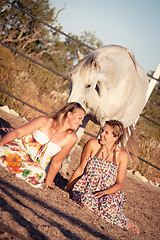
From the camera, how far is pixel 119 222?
2.22 m

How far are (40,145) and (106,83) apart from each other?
1070mm

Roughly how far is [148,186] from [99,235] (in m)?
2.82

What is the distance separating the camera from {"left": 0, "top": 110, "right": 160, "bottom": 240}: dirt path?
53.9 inches

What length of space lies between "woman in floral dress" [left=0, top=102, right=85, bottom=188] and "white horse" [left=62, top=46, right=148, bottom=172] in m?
0.34

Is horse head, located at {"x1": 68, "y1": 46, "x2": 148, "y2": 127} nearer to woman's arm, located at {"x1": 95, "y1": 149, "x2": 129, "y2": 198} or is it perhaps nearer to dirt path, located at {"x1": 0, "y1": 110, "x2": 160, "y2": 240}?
woman's arm, located at {"x1": 95, "y1": 149, "x2": 129, "y2": 198}

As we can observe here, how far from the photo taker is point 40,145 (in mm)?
2412

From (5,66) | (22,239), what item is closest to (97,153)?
(22,239)

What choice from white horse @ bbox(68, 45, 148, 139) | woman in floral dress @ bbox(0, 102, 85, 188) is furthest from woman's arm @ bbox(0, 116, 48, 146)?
white horse @ bbox(68, 45, 148, 139)

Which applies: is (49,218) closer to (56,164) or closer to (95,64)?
(56,164)

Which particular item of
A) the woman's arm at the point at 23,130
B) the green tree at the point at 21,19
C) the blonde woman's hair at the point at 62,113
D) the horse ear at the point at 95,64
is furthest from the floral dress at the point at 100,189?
the green tree at the point at 21,19

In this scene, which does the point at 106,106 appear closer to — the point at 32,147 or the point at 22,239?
the point at 32,147

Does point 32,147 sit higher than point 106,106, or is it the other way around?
point 106,106

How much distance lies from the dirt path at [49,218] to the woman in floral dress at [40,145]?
0.35 feet

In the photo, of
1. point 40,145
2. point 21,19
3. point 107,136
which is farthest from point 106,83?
point 21,19
